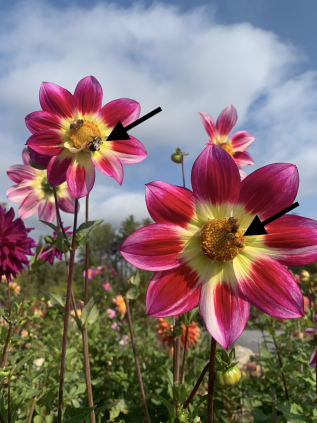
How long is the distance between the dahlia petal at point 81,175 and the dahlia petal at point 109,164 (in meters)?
0.02

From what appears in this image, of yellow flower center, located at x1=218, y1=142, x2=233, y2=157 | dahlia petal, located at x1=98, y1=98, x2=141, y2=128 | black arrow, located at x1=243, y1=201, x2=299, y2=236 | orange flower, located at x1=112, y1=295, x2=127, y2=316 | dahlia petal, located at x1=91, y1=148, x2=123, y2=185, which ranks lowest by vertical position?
orange flower, located at x1=112, y1=295, x2=127, y2=316

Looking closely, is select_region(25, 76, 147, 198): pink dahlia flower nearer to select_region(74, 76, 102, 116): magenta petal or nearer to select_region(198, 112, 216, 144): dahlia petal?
select_region(74, 76, 102, 116): magenta petal

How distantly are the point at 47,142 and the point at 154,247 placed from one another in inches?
25.2

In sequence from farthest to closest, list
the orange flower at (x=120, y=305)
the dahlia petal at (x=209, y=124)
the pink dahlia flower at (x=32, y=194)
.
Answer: the orange flower at (x=120, y=305) < the dahlia petal at (x=209, y=124) < the pink dahlia flower at (x=32, y=194)

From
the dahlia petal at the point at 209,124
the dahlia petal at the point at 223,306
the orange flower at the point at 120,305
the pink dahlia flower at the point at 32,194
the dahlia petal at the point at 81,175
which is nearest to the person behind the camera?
the dahlia petal at the point at 223,306

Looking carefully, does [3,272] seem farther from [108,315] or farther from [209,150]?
[108,315]

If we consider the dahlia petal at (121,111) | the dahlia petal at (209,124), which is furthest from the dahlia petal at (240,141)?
the dahlia petal at (121,111)

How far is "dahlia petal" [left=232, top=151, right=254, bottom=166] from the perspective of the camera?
6.33ft

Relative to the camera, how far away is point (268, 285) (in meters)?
0.83

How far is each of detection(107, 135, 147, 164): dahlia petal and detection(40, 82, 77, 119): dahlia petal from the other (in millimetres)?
227

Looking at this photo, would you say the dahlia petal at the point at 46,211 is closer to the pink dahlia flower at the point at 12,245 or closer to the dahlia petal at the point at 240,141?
the pink dahlia flower at the point at 12,245

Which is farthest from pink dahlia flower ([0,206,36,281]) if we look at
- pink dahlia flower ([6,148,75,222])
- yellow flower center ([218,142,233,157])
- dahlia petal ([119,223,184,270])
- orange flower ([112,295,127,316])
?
orange flower ([112,295,127,316])

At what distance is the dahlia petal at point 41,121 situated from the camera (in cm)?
116

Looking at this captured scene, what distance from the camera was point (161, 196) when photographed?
Answer: 33.4 inches
